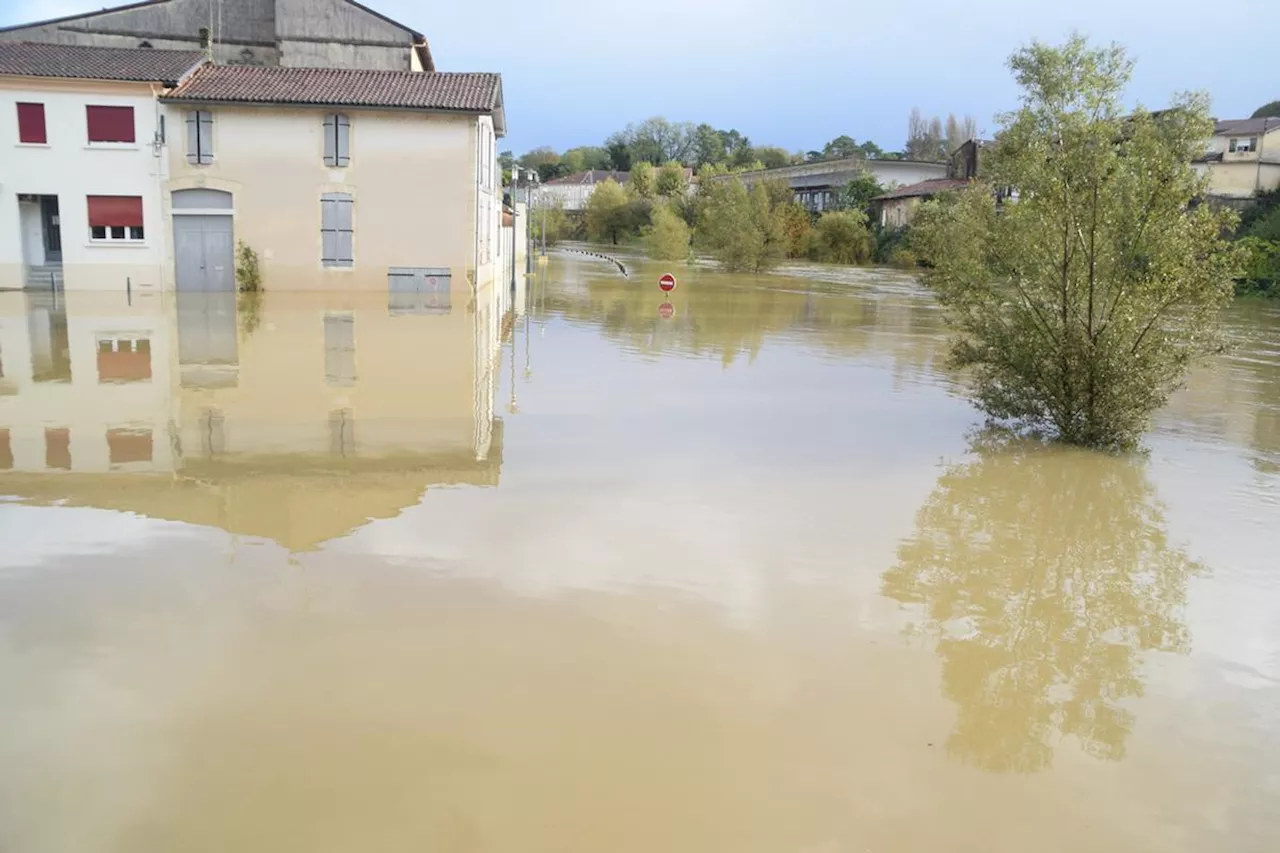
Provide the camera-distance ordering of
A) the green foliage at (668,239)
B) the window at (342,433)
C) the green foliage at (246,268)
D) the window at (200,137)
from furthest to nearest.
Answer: the green foliage at (668,239), the green foliage at (246,268), the window at (200,137), the window at (342,433)

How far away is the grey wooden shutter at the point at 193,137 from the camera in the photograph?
86.1 feet

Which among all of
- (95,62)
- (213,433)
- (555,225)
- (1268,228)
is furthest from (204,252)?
(555,225)

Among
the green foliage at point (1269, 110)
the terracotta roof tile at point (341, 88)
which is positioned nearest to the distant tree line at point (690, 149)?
the green foliage at point (1269, 110)

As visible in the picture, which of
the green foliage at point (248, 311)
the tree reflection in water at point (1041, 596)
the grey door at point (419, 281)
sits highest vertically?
the grey door at point (419, 281)

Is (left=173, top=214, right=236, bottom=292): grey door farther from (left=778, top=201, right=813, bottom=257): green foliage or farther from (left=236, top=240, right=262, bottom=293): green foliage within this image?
(left=778, top=201, right=813, bottom=257): green foliage

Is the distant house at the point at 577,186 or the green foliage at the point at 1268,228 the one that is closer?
the green foliage at the point at 1268,228

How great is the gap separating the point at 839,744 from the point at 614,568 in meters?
2.60

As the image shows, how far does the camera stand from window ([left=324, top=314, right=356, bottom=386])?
14727 millimetres

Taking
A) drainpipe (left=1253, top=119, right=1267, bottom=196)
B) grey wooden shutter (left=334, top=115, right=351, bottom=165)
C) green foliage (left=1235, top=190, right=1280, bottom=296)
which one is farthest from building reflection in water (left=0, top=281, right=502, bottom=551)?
drainpipe (left=1253, top=119, right=1267, bottom=196)

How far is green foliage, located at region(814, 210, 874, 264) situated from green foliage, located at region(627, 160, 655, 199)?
2617cm

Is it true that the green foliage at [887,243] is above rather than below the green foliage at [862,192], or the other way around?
below

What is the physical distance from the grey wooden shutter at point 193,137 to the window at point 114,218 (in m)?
1.74

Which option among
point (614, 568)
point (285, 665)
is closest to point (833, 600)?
point (614, 568)

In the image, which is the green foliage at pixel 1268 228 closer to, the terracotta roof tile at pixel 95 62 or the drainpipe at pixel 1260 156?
the drainpipe at pixel 1260 156
